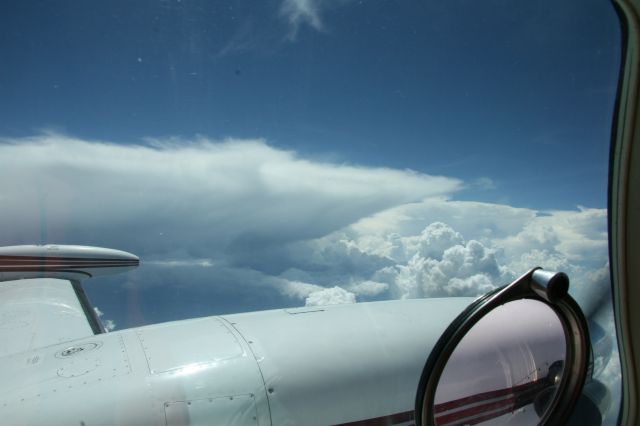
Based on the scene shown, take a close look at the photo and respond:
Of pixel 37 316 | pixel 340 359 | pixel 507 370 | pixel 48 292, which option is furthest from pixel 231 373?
pixel 48 292

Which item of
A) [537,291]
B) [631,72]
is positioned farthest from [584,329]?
[631,72]

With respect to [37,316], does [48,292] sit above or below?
above

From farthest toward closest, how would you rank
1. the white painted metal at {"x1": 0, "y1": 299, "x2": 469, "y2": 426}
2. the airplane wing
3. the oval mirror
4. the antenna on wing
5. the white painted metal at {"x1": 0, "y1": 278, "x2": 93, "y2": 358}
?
1. the antenna on wing
2. the airplane wing
3. the white painted metal at {"x1": 0, "y1": 278, "x2": 93, "y2": 358}
4. the white painted metal at {"x1": 0, "y1": 299, "x2": 469, "y2": 426}
5. the oval mirror

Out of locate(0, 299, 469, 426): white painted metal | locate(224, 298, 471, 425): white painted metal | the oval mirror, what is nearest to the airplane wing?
locate(0, 299, 469, 426): white painted metal

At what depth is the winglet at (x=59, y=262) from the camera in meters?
9.26

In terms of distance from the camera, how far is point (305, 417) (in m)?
2.25

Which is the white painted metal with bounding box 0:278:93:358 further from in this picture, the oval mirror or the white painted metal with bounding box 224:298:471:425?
the oval mirror

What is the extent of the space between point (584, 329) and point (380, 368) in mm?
1342

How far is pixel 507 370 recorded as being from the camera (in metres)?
1.45

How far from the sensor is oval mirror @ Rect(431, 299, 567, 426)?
1.32 m

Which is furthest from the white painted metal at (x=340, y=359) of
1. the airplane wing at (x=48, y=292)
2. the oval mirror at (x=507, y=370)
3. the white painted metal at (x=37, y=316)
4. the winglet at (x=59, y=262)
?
the winglet at (x=59, y=262)

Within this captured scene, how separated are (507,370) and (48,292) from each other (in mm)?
8408

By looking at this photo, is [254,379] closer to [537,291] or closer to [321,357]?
[321,357]

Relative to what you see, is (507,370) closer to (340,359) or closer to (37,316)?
(340,359)
